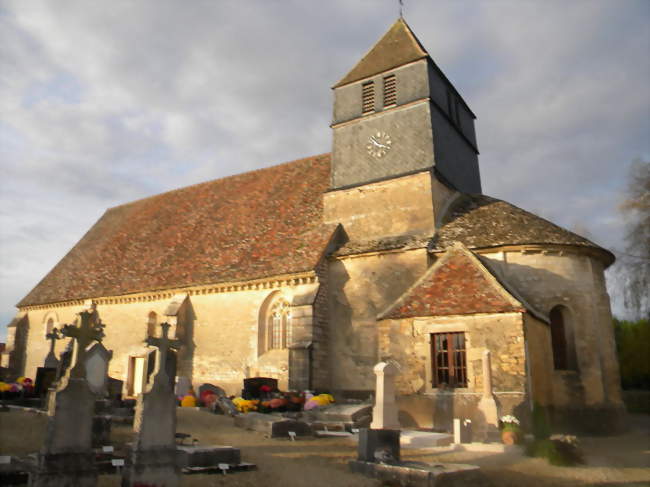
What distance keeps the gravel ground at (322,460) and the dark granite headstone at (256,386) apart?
3.26 m

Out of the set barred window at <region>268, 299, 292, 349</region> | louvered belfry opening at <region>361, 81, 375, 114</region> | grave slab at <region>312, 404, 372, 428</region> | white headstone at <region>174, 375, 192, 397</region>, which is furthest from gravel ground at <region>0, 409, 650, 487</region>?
louvered belfry opening at <region>361, 81, 375, 114</region>

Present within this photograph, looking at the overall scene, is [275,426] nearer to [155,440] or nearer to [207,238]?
[155,440]

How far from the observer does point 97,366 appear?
14.9 meters

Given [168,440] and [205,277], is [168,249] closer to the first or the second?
[205,277]

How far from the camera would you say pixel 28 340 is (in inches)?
1071

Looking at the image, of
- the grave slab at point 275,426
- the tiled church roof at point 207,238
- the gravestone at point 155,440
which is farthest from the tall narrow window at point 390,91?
the gravestone at point 155,440

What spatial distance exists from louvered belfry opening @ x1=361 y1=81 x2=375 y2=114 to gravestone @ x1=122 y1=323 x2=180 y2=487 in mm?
16005

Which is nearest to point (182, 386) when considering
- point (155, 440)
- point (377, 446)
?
point (377, 446)

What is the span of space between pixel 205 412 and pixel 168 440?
337 inches

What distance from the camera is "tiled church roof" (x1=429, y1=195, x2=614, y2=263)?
16.4m

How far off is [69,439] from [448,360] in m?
9.75

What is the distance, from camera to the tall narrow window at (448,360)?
44.6ft

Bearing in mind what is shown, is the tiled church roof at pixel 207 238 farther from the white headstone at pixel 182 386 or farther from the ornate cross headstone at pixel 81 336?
the ornate cross headstone at pixel 81 336

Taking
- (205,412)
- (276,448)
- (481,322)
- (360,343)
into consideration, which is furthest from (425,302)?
(205,412)
